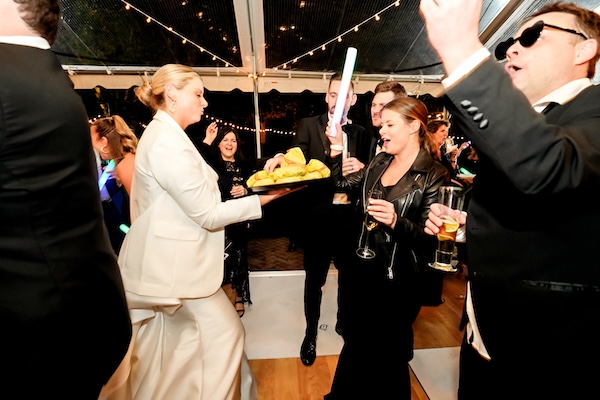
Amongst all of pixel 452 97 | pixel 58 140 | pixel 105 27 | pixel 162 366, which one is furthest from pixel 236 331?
pixel 105 27

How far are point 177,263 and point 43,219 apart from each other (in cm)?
83

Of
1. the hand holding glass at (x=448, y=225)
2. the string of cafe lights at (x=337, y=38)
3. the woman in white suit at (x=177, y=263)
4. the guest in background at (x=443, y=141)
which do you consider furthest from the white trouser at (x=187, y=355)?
the guest in background at (x=443, y=141)

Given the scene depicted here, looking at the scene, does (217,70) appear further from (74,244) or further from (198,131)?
(74,244)

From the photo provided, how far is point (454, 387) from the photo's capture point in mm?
2211

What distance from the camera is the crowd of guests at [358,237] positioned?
63 cm

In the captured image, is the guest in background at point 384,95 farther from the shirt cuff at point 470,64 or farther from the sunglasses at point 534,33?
the shirt cuff at point 470,64

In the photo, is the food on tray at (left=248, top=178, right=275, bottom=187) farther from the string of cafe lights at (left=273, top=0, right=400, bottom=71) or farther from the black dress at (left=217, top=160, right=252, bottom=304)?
the string of cafe lights at (left=273, top=0, right=400, bottom=71)

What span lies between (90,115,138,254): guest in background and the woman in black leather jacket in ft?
6.80

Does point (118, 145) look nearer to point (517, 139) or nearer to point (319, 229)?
point (319, 229)

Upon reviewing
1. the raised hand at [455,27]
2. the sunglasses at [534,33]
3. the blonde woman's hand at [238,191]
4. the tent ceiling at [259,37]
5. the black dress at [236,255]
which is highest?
the tent ceiling at [259,37]

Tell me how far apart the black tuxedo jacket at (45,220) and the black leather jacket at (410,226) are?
1.37 metres

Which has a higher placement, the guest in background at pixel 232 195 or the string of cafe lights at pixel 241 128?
the string of cafe lights at pixel 241 128

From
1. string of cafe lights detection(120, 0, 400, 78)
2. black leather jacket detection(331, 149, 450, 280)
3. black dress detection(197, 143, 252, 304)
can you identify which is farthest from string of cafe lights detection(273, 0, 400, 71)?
black leather jacket detection(331, 149, 450, 280)

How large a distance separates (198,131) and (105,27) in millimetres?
2765
